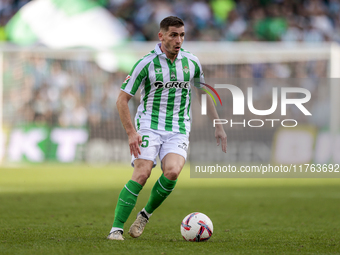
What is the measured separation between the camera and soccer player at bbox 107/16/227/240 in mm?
5055

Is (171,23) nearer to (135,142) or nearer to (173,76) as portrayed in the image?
(173,76)

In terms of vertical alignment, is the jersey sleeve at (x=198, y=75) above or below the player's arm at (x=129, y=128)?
above

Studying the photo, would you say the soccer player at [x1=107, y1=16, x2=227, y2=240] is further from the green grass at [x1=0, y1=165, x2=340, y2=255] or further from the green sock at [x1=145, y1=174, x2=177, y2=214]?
the green grass at [x1=0, y1=165, x2=340, y2=255]

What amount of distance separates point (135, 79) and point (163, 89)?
12.1 inches

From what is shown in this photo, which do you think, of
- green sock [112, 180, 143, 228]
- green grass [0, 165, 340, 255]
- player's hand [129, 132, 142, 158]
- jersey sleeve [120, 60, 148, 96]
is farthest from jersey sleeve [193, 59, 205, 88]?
green grass [0, 165, 340, 255]

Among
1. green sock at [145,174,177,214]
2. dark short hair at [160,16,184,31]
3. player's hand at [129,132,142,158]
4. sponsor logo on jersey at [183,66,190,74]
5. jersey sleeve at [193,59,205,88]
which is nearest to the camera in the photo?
player's hand at [129,132,142,158]

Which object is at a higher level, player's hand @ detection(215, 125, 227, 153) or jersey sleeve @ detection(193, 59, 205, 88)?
jersey sleeve @ detection(193, 59, 205, 88)

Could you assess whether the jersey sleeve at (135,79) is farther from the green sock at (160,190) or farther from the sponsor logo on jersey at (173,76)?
the green sock at (160,190)

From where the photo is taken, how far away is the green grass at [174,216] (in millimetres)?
4629

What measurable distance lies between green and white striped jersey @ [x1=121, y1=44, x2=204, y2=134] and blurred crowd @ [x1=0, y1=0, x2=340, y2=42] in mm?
15814

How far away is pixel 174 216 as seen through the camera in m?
7.12

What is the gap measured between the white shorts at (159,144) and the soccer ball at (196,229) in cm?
63

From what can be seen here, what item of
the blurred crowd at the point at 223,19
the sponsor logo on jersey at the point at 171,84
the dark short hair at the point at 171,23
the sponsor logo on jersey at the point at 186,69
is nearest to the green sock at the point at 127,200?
the sponsor logo on jersey at the point at 171,84

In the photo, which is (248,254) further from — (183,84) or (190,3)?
(190,3)
